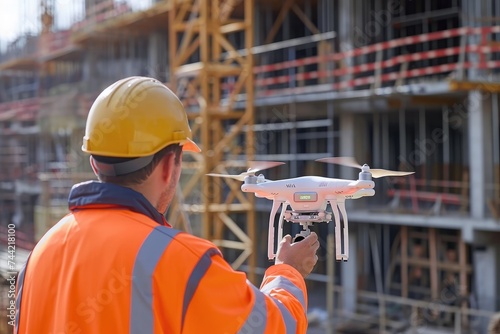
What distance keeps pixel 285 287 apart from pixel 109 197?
0.51 meters

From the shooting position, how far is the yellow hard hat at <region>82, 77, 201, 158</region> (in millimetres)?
1800

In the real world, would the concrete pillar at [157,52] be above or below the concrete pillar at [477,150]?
above

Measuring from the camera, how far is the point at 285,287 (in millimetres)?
1854

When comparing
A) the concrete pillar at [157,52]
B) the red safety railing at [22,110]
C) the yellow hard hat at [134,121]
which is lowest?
the yellow hard hat at [134,121]

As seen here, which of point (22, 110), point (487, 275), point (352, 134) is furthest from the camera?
point (22, 110)

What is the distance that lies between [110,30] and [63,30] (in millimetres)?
2913

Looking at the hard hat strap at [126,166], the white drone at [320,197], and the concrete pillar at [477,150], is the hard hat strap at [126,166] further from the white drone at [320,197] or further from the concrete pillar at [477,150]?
the concrete pillar at [477,150]

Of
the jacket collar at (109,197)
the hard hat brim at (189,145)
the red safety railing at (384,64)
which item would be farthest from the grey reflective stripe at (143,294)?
the red safety railing at (384,64)

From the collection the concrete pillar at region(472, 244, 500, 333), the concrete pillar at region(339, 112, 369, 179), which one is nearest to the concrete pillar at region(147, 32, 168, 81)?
the concrete pillar at region(339, 112, 369, 179)

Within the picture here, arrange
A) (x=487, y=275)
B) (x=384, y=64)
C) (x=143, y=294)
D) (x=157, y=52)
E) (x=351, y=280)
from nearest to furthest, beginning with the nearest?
(x=143, y=294)
(x=487, y=275)
(x=384, y=64)
(x=351, y=280)
(x=157, y=52)

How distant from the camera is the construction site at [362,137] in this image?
12422 mm

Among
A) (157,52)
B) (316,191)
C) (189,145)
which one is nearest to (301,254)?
(316,191)

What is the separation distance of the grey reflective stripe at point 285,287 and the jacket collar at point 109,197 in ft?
1.14

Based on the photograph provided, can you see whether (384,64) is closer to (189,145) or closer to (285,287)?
(189,145)
